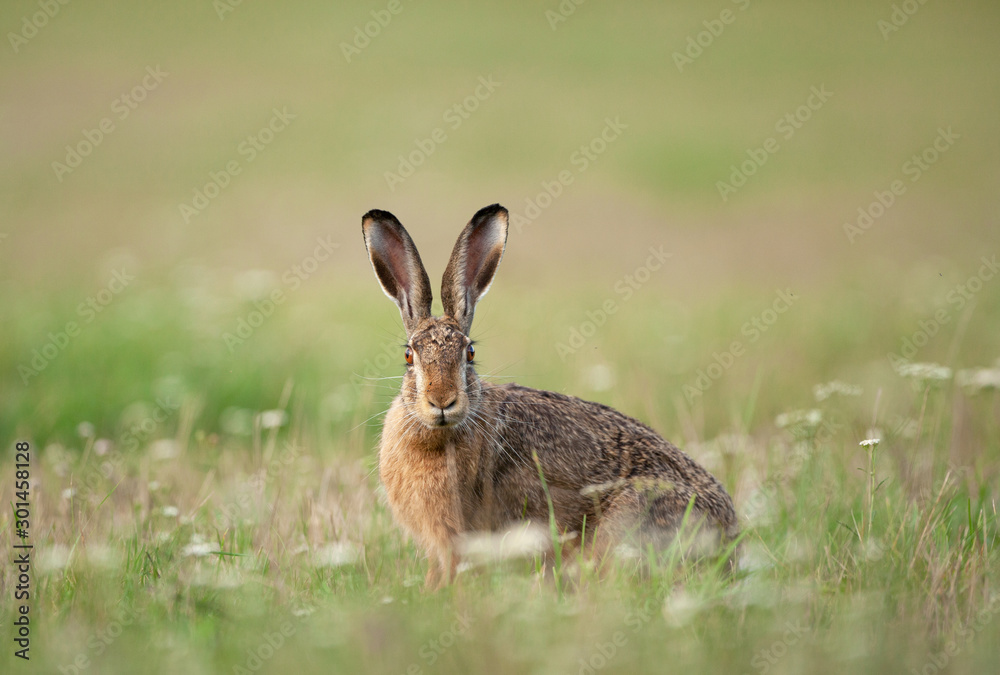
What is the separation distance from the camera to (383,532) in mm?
5406
